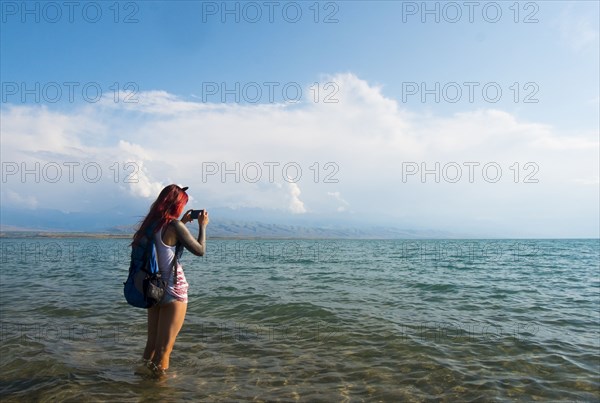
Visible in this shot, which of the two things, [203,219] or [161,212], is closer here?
[161,212]

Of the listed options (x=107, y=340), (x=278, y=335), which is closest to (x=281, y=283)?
(x=278, y=335)

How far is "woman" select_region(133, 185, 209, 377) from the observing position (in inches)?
240

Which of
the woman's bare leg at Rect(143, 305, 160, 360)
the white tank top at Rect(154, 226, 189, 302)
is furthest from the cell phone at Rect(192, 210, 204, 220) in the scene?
the woman's bare leg at Rect(143, 305, 160, 360)

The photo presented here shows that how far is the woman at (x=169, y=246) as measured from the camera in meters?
6.09

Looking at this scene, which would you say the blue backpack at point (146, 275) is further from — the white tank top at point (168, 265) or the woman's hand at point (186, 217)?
the woman's hand at point (186, 217)

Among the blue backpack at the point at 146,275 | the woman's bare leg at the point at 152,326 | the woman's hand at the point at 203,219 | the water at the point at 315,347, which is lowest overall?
the water at the point at 315,347

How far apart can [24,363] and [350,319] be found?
8506mm

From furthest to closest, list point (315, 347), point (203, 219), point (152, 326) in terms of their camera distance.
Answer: point (315, 347)
point (152, 326)
point (203, 219)

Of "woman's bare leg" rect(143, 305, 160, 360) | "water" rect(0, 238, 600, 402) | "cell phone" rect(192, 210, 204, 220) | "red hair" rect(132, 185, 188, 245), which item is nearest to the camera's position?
"red hair" rect(132, 185, 188, 245)

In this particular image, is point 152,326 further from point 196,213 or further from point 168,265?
point 196,213

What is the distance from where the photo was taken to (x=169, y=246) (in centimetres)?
620

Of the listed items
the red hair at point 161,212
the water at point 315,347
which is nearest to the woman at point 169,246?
the red hair at point 161,212

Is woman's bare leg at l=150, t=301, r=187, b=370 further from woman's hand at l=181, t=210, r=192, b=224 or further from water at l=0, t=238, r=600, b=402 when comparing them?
woman's hand at l=181, t=210, r=192, b=224

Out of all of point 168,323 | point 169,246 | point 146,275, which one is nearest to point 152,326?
point 168,323
